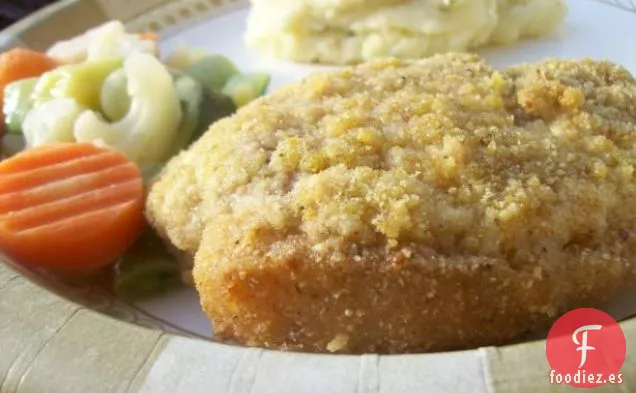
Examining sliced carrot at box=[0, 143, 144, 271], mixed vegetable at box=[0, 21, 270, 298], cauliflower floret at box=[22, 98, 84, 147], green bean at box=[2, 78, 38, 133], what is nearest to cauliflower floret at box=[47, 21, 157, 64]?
mixed vegetable at box=[0, 21, 270, 298]

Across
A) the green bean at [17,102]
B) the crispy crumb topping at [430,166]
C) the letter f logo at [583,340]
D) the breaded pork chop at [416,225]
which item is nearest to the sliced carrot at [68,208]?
the crispy crumb topping at [430,166]

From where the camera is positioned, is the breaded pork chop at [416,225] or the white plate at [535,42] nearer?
the breaded pork chop at [416,225]

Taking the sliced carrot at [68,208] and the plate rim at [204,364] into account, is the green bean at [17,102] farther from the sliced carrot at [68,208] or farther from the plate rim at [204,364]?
the plate rim at [204,364]

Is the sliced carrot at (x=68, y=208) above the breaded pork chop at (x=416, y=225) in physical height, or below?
below

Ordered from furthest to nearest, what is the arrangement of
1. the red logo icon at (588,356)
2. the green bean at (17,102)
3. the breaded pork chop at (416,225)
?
the green bean at (17,102) → the breaded pork chop at (416,225) → the red logo icon at (588,356)

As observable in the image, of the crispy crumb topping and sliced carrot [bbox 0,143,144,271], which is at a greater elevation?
the crispy crumb topping

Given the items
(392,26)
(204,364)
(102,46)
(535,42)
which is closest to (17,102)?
(102,46)

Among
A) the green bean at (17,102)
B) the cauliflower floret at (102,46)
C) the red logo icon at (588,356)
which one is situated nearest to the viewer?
the red logo icon at (588,356)

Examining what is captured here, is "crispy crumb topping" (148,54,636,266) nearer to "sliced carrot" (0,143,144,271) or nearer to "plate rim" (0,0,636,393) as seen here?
"sliced carrot" (0,143,144,271)
